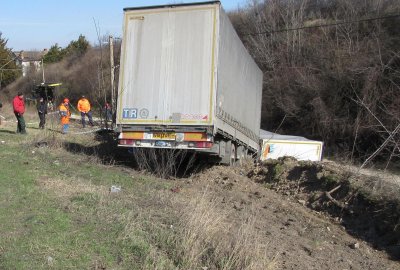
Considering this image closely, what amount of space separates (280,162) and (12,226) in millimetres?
9290

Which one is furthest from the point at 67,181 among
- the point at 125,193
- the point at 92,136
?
the point at 92,136

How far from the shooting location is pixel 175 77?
12.1 m

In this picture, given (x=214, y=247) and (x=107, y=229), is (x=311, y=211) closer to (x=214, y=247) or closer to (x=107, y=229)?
(x=214, y=247)

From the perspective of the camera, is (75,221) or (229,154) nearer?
(75,221)

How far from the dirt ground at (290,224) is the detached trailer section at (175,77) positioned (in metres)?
1.05

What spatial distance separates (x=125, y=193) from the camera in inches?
368

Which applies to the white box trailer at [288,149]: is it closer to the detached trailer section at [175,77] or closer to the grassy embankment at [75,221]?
the detached trailer section at [175,77]

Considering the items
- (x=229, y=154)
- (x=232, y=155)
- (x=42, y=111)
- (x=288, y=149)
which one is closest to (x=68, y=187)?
(x=229, y=154)

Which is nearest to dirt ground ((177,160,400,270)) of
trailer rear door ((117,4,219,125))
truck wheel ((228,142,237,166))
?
truck wheel ((228,142,237,166))

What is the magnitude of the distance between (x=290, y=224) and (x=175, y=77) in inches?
178

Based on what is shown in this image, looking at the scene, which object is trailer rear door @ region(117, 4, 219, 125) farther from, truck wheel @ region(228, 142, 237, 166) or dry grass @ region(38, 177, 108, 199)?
dry grass @ region(38, 177, 108, 199)

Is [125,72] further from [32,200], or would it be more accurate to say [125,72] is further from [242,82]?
[32,200]

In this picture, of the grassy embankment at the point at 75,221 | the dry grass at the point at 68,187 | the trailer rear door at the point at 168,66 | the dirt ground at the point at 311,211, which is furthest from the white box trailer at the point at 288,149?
the dry grass at the point at 68,187

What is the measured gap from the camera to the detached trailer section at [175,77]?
11.8 meters
